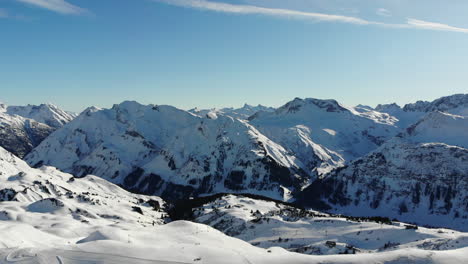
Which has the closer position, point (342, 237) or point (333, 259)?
point (333, 259)

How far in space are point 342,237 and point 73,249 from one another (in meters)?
152

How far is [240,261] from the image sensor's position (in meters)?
63.9

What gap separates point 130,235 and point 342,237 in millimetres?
131932

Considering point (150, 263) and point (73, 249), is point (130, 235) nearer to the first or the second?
point (73, 249)

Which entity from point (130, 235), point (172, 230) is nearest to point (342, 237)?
point (172, 230)

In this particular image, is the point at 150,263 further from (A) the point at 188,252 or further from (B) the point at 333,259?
(B) the point at 333,259

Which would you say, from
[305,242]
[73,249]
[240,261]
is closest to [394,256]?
[240,261]

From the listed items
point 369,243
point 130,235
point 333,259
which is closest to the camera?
point 333,259

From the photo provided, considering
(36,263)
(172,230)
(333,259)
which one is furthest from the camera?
(172,230)

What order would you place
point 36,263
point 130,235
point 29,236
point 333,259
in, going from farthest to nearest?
point 29,236, point 130,235, point 333,259, point 36,263

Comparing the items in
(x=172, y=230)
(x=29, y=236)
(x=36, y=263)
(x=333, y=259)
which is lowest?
(x=29, y=236)

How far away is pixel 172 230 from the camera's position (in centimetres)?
11219

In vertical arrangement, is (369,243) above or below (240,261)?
below

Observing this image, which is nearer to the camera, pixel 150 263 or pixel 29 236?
pixel 150 263
